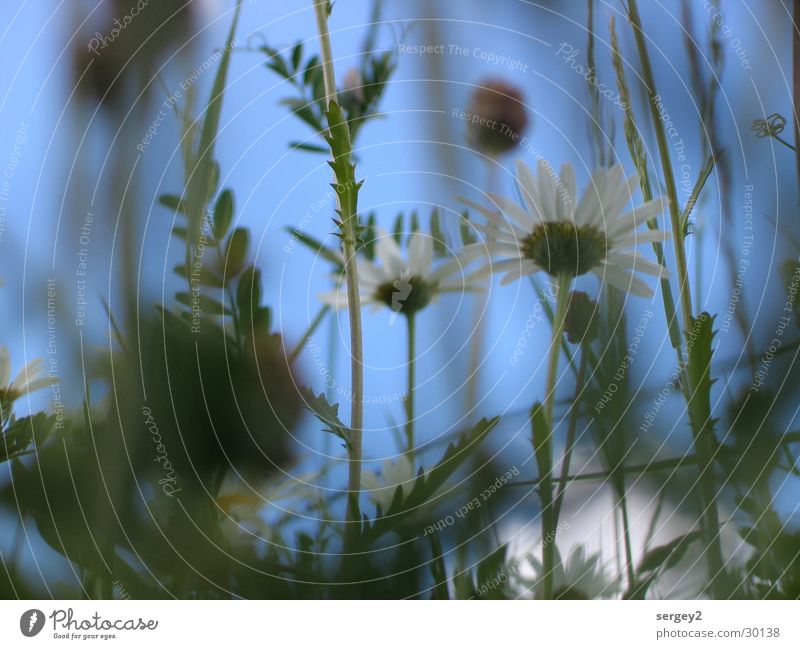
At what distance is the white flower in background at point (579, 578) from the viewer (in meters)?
0.47

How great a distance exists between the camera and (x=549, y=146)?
478 mm

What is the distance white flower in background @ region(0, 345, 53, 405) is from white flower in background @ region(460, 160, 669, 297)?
0.28m

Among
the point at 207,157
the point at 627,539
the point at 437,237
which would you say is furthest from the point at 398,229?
the point at 627,539

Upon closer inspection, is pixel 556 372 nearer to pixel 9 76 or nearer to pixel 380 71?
pixel 380 71

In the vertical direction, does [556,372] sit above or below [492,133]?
below

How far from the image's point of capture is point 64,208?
18.3 inches

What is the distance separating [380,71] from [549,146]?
0.12 meters

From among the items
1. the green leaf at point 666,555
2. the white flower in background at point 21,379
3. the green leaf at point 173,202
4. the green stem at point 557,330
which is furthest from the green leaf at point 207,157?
the green leaf at point 666,555

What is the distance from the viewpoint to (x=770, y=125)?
0.50 meters

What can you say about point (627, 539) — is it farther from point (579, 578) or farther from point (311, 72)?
point (311, 72)

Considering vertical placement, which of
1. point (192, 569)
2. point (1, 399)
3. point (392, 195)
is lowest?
point (192, 569)

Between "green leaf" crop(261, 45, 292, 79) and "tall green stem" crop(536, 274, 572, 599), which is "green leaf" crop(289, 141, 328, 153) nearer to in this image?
"green leaf" crop(261, 45, 292, 79)

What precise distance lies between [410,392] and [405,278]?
7 centimetres

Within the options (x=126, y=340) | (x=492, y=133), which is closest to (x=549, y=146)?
(x=492, y=133)
